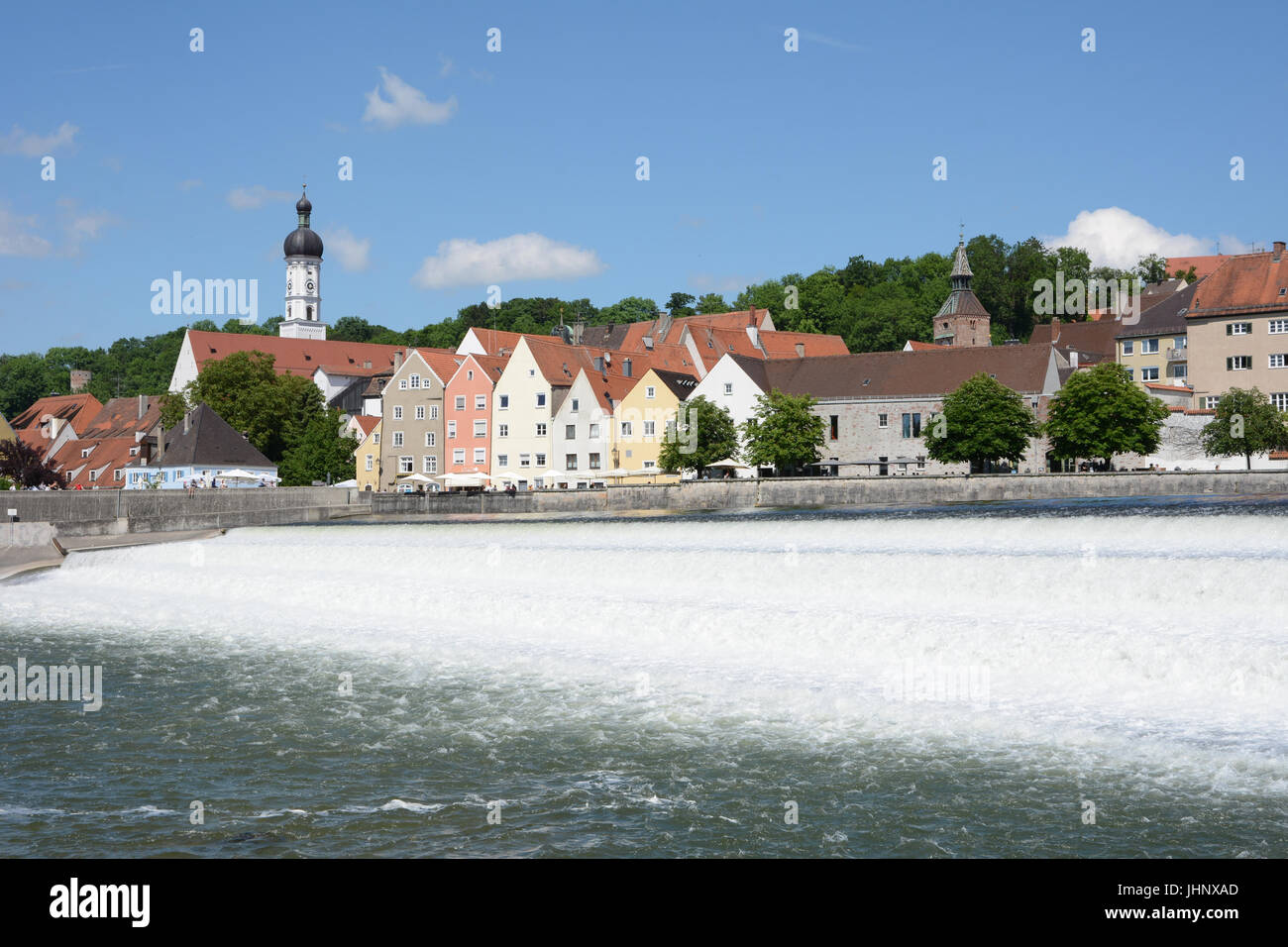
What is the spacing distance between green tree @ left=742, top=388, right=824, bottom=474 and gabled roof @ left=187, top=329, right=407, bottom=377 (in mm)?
59946

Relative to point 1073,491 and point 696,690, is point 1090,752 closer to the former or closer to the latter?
point 696,690

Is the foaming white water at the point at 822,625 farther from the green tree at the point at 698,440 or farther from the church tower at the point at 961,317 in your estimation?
the church tower at the point at 961,317

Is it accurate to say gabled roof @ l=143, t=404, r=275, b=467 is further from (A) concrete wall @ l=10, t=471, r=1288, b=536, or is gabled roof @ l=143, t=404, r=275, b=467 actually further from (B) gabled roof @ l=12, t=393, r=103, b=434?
(B) gabled roof @ l=12, t=393, r=103, b=434

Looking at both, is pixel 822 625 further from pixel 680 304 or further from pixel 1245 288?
pixel 680 304

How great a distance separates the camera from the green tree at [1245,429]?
60.1 meters

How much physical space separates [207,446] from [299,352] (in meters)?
55.0

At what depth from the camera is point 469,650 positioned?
73.4 feet

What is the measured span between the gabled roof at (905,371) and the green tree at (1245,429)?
9.47m

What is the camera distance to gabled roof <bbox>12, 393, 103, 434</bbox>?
351 ft

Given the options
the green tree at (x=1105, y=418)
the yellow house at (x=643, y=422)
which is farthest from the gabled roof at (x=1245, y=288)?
the yellow house at (x=643, y=422)

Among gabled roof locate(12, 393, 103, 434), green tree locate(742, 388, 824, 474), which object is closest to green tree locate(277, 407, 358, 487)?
green tree locate(742, 388, 824, 474)
